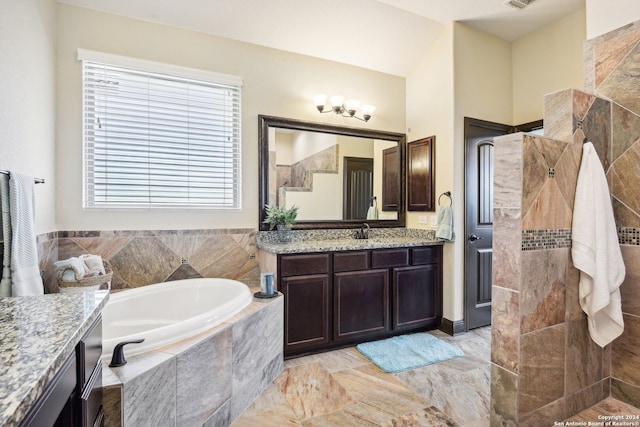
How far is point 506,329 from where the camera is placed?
1.62 m

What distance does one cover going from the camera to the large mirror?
10.1 feet

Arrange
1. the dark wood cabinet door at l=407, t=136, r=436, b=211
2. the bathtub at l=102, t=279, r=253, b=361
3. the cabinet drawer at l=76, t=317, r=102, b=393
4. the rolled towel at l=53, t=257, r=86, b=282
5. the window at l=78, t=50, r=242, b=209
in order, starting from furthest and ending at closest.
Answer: the dark wood cabinet door at l=407, t=136, r=436, b=211, the window at l=78, t=50, r=242, b=209, the rolled towel at l=53, t=257, r=86, b=282, the bathtub at l=102, t=279, r=253, b=361, the cabinet drawer at l=76, t=317, r=102, b=393

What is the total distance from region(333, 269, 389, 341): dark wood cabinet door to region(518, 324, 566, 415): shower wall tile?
56.5 inches

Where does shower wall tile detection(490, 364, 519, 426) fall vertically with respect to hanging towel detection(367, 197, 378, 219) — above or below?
below

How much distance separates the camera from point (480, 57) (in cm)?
326

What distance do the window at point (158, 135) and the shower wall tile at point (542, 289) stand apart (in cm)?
236

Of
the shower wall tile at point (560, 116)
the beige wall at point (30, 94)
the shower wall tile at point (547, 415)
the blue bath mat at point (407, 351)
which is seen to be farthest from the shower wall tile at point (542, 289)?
the beige wall at point (30, 94)

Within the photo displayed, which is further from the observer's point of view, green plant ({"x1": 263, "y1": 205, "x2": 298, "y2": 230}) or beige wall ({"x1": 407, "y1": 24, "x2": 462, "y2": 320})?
beige wall ({"x1": 407, "y1": 24, "x2": 462, "y2": 320})

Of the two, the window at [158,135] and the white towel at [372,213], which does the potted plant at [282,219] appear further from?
the white towel at [372,213]

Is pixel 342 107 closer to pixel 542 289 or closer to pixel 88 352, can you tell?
pixel 542 289

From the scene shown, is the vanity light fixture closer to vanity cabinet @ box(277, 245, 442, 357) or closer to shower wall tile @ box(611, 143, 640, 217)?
vanity cabinet @ box(277, 245, 442, 357)

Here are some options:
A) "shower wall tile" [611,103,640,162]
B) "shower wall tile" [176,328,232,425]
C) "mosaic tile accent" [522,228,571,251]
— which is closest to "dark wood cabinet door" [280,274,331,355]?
"shower wall tile" [176,328,232,425]

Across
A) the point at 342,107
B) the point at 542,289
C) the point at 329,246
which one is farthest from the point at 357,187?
the point at 542,289

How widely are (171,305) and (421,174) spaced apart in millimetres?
2794
